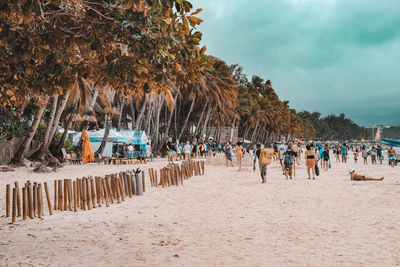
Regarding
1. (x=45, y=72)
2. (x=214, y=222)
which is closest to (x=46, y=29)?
(x=45, y=72)

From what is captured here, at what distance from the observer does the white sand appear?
15.4 feet

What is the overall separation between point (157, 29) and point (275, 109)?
66285 mm

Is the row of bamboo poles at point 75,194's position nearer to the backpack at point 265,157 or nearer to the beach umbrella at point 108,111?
the backpack at point 265,157

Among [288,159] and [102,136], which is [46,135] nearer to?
[102,136]

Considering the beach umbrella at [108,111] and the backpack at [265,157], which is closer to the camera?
the backpack at [265,157]

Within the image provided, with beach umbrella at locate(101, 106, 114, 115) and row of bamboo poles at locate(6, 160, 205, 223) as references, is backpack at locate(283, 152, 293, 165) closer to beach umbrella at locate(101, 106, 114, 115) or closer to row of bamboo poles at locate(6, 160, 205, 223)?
row of bamboo poles at locate(6, 160, 205, 223)

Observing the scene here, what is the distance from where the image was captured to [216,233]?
611 centimetres

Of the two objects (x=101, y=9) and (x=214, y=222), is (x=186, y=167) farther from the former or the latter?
(x=101, y=9)

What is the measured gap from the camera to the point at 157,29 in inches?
158

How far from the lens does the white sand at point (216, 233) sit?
15.4 ft

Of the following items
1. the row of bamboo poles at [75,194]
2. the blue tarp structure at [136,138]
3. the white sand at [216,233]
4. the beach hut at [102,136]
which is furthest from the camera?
the blue tarp structure at [136,138]

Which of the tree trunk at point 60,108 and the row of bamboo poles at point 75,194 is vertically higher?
the tree trunk at point 60,108

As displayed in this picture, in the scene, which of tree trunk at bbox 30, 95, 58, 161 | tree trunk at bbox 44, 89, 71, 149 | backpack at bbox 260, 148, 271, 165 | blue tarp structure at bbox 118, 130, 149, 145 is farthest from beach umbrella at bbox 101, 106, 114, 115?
backpack at bbox 260, 148, 271, 165

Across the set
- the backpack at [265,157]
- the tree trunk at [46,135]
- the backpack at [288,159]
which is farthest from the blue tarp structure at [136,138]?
the backpack at [265,157]
